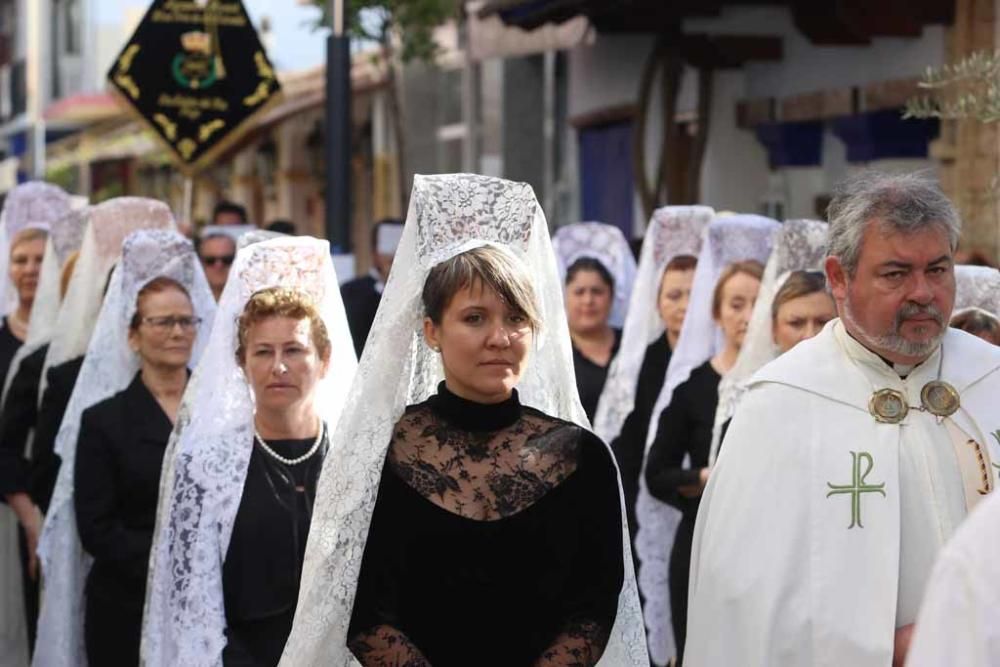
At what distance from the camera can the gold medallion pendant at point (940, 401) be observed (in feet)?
15.1

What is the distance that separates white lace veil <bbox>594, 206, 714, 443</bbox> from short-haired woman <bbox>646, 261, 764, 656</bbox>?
102cm

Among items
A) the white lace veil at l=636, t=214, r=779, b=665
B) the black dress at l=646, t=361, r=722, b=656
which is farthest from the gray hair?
the white lace veil at l=636, t=214, r=779, b=665

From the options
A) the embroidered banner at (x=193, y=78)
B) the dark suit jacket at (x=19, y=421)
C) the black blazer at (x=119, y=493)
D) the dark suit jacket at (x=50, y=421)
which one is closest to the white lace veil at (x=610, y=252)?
the dark suit jacket at (x=19, y=421)

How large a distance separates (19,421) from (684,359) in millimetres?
2543

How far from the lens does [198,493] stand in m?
5.80

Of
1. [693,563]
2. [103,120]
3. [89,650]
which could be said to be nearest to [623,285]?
[89,650]

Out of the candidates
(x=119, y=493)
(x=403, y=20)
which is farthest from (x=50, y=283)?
(x=403, y=20)

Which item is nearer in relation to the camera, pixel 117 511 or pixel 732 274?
pixel 117 511

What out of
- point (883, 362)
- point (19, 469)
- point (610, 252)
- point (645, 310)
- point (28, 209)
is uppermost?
point (28, 209)

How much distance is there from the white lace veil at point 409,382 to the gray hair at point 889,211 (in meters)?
0.65

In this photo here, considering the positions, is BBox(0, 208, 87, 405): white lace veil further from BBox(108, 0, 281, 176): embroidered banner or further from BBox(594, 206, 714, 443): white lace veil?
BBox(108, 0, 281, 176): embroidered banner

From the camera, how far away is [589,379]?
913 cm

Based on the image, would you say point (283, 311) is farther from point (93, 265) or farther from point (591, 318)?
point (591, 318)

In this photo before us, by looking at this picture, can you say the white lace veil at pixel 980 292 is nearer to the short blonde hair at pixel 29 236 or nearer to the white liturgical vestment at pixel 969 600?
the white liturgical vestment at pixel 969 600
